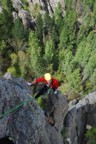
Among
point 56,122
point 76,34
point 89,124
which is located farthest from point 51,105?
point 76,34

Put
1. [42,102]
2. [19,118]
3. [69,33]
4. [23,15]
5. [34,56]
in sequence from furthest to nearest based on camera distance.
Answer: [69,33], [23,15], [34,56], [42,102], [19,118]

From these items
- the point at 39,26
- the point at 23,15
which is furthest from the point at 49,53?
the point at 23,15

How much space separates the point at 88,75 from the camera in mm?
90062

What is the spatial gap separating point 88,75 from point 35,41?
20.7 metres

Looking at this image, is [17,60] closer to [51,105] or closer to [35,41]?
[35,41]

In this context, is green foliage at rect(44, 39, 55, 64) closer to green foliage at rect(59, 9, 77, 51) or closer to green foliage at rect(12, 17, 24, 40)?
green foliage at rect(12, 17, 24, 40)

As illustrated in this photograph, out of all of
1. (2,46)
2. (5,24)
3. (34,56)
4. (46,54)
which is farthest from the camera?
(5,24)

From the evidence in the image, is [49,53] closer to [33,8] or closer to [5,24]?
[5,24]

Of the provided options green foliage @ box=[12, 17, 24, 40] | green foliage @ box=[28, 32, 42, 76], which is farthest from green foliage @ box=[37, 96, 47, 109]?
green foliage @ box=[12, 17, 24, 40]

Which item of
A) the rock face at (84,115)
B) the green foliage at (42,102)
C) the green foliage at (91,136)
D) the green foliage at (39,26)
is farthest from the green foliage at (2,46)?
the green foliage at (42,102)

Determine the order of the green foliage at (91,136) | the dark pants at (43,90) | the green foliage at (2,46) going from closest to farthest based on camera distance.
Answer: the dark pants at (43,90) < the green foliage at (91,136) < the green foliage at (2,46)

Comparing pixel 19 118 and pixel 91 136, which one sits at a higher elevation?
pixel 19 118

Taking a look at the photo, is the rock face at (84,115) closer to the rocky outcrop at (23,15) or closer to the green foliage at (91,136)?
the green foliage at (91,136)

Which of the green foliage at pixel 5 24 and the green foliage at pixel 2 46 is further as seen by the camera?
the green foliage at pixel 5 24
